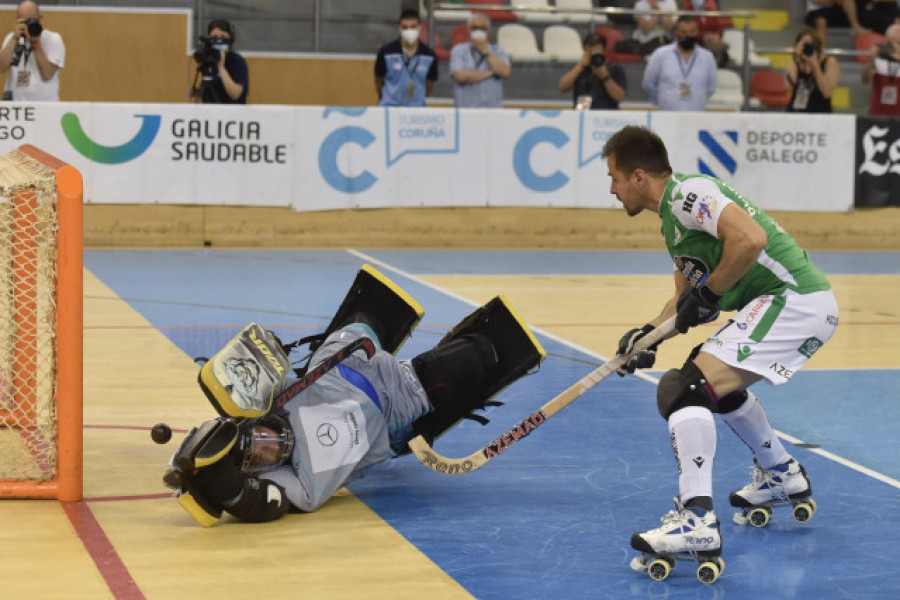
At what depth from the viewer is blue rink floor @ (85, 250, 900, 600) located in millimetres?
5348

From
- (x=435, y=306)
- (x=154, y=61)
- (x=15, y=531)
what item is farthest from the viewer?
(x=154, y=61)

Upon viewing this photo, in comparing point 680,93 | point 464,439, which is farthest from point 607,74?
point 464,439

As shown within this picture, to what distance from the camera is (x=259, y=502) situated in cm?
589

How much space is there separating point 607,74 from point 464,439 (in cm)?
1035

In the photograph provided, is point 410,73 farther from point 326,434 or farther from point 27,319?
point 326,434

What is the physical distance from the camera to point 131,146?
15.9 meters

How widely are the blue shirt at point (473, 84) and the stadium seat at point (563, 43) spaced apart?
3.64 meters

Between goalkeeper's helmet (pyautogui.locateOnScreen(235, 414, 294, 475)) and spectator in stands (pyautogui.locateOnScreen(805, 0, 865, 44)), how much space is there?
62.6 feet

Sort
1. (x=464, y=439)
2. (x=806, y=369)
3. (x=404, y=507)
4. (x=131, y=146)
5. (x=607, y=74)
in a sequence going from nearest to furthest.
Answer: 1. (x=404, y=507)
2. (x=464, y=439)
3. (x=806, y=369)
4. (x=131, y=146)
5. (x=607, y=74)

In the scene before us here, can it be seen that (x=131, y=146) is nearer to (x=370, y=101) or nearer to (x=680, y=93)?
(x=370, y=101)

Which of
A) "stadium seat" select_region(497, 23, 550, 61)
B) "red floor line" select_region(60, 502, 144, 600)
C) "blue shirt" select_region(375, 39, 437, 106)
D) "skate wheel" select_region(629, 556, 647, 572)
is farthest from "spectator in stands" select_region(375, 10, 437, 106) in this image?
"skate wheel" select_region(629, 556, 647, 572)

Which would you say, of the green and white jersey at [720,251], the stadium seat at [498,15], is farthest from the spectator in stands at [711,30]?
the green and white jersey at [720,251]

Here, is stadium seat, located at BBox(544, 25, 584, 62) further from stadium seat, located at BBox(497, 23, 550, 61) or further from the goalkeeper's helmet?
the goalkeeper's helmet

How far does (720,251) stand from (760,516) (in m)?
1.17
